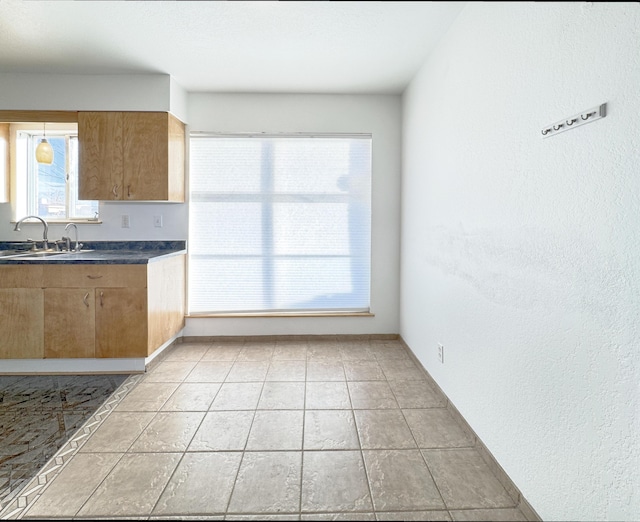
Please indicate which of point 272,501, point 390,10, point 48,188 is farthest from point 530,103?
point 48,188

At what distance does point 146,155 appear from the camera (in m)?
3.06

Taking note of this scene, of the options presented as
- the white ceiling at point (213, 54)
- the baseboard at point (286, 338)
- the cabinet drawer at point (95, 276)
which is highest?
the white ceiling at point (213, 54)

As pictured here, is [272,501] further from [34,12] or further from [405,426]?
[34,12]

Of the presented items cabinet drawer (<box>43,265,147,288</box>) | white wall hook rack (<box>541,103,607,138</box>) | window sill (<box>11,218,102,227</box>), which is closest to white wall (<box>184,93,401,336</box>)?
cabinet drawer (<box>43,265,147,288</box>)

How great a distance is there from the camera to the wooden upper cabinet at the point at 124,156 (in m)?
3.04

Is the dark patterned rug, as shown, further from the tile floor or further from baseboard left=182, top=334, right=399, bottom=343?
baseboard left=182, top=334, right=399, bottom=343

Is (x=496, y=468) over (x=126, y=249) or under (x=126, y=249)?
under

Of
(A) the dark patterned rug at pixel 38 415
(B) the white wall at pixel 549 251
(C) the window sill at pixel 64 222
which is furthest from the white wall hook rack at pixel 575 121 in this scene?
(C) the window sill at pixel 64 222

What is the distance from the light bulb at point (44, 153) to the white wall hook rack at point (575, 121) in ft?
11.6

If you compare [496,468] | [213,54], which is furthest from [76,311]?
[496,468]

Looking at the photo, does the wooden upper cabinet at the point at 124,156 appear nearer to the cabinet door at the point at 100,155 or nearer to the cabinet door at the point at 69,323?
the cabinet door at the point at 100,155

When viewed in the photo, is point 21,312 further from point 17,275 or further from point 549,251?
point 549,251

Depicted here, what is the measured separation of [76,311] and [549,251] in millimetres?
2896

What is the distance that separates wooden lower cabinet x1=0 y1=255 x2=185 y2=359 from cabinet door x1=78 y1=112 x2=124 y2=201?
28.2 inches
